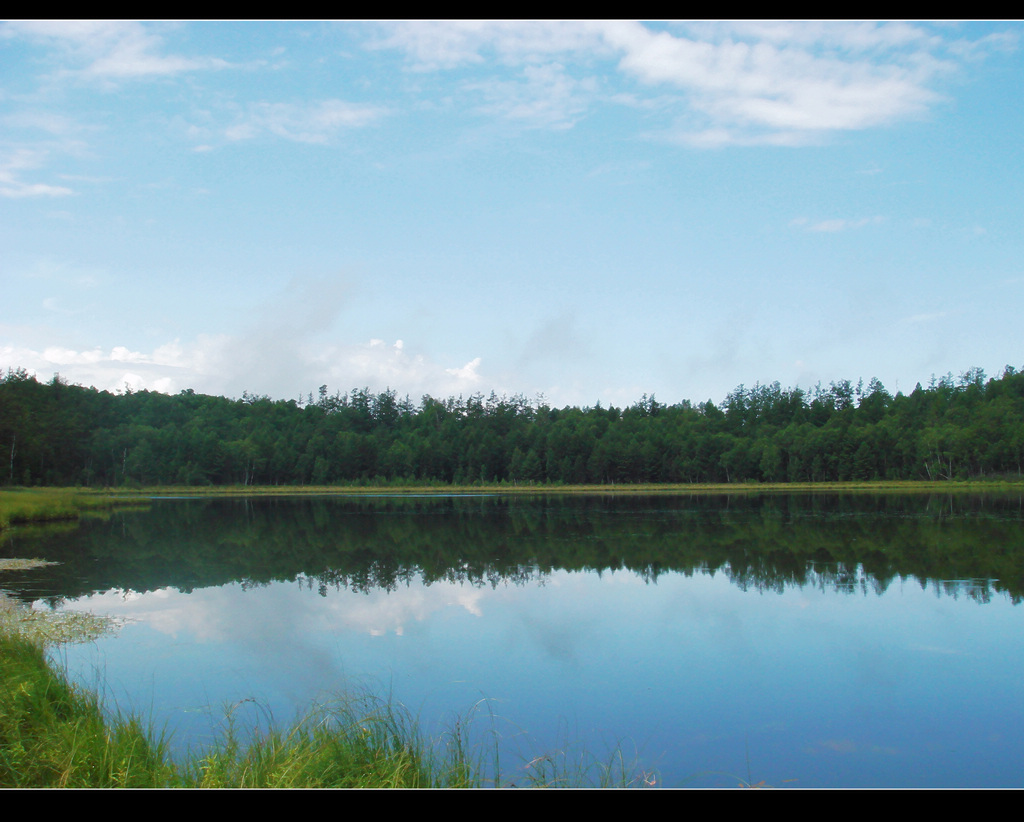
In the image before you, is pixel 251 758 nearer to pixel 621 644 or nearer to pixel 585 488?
pixel 621 644

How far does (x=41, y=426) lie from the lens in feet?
240

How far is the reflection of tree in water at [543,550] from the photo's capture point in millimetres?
16828

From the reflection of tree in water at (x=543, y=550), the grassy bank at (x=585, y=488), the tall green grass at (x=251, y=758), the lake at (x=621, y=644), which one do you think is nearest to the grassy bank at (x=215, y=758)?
the tall green grass at (x=251, y=758)

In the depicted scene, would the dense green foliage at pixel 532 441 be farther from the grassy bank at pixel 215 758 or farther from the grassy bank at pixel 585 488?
the grassy bank at pixel 215 758

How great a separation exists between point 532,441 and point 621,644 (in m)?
82.3

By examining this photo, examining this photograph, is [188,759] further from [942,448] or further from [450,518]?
A: [942,448]

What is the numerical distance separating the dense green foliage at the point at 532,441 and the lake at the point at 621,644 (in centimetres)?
5729

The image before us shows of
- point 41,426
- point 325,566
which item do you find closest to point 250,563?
point 325,566

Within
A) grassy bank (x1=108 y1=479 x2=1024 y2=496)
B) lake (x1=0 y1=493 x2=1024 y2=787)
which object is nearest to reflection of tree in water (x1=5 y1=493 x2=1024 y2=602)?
lake (x1=0 y1=493 x2=1024 y2=787)

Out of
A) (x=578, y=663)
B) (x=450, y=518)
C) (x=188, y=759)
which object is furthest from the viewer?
(x=450, y=518)

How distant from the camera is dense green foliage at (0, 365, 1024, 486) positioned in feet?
246

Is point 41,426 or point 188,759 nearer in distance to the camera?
point 188,759
